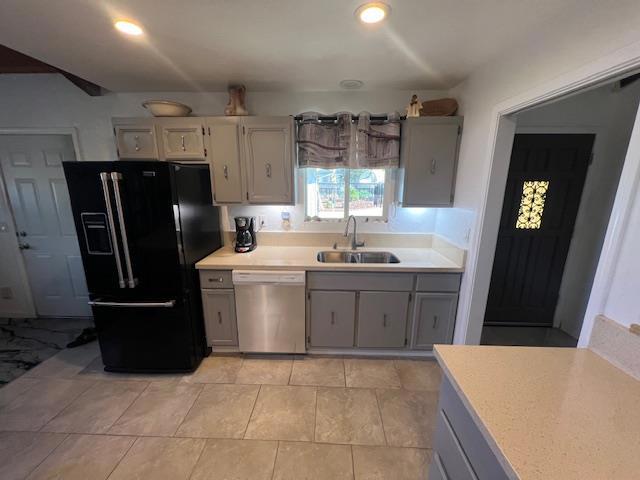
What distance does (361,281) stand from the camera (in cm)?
221

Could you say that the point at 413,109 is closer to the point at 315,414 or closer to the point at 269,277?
the point at 269,277

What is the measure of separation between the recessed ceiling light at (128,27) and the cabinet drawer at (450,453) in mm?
2483

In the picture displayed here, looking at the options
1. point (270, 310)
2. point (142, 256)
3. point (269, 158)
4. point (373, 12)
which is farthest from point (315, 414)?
point (373, 12)

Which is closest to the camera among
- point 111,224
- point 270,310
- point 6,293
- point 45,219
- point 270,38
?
point 270,38

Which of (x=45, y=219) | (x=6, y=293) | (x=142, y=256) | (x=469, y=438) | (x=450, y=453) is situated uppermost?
(x=45, y=219)

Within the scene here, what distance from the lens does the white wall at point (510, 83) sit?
105 cm

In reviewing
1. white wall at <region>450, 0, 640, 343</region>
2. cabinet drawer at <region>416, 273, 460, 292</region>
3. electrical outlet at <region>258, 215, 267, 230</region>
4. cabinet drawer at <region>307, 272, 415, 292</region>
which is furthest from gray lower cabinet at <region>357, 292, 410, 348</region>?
electrical outlet at <region>258, 215, 267, 230</region>

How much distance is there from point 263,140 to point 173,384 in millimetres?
2196

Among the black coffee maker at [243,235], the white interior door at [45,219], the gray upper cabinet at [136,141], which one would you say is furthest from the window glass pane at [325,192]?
the white interior door at [45,219]

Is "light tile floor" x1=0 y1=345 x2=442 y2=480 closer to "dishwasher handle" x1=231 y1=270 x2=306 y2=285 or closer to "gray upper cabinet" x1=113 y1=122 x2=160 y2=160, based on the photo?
"dishwasher handle" x1=231 y1=270 x2=306 y2=285

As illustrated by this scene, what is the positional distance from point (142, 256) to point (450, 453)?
86.6 inches

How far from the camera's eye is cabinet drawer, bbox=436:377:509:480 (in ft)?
2.37

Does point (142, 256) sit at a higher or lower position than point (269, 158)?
lower

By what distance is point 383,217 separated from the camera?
8.85 feet
